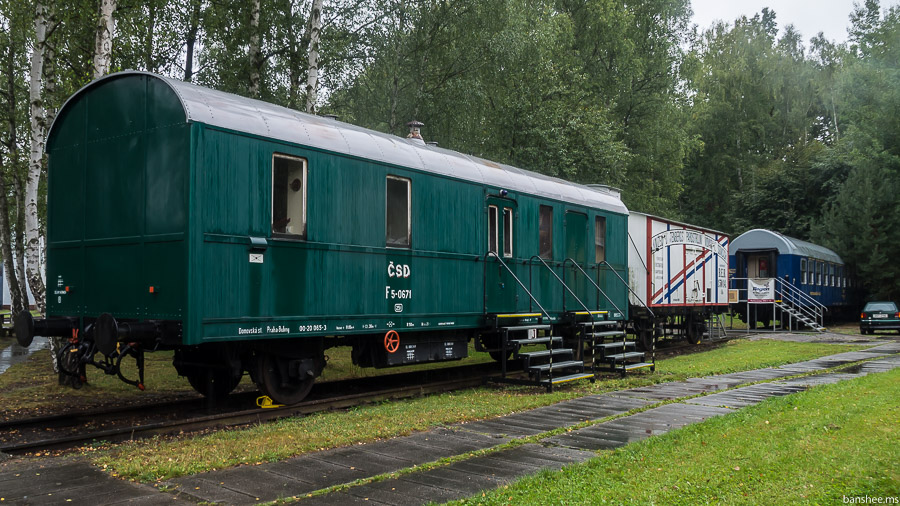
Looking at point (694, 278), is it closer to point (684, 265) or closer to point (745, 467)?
point (684, 265)

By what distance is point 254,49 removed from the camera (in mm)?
18250

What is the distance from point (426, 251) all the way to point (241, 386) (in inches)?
152

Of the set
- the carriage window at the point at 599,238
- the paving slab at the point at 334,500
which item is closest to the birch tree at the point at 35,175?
the paving slab at the point at 334,500

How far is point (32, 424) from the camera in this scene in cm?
823

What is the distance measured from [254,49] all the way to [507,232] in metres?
9.24

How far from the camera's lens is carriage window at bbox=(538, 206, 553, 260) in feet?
45.8

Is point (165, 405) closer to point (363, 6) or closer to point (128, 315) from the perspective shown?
point (128, 315)

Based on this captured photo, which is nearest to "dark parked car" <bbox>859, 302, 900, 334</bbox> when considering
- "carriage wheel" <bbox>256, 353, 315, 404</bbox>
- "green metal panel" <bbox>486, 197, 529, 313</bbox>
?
"green metal panel" <bbox>486, 197, 529, 313</bbox>

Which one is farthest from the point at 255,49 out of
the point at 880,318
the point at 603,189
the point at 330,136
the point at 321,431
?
the point at 880,318

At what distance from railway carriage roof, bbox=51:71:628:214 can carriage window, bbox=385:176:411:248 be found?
0.32m

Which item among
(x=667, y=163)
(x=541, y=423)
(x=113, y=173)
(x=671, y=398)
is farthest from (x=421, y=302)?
(x=667, y=163)

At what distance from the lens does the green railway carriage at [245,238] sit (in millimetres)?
7945

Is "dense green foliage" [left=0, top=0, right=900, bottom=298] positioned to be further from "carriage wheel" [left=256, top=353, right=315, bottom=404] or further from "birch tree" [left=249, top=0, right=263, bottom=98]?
"carriage wheel" [left=256, top=353, right=315, bottom=404]

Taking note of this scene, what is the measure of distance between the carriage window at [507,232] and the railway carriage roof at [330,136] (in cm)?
46
